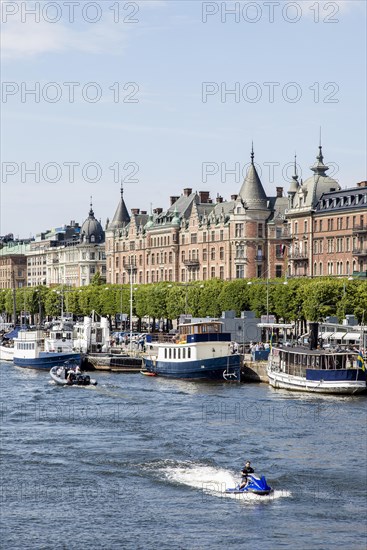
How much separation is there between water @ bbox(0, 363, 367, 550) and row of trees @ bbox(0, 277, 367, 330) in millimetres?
38596

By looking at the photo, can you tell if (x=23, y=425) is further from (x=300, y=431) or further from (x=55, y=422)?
(x=300, y=431)

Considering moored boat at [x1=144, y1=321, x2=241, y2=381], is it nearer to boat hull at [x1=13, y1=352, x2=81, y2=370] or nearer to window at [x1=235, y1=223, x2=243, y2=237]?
boat hull at [x1=13, y1=352, x2=81, y2=370]

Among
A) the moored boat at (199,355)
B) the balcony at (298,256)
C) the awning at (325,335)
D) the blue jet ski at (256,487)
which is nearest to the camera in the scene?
the blue jet ski at (256,487)

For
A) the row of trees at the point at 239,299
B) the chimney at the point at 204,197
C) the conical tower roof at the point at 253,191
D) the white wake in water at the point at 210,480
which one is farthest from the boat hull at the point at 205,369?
the chimney at the point at 204,197

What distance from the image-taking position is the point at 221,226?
571 ft

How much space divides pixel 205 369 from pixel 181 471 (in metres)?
41.4

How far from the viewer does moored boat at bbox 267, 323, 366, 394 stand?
8481 centimetres

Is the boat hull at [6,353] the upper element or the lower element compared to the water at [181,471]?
upper

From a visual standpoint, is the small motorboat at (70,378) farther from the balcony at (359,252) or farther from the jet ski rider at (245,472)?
the balcony at (359,252)

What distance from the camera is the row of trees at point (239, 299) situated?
12419cm

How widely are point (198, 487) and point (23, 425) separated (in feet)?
66.7

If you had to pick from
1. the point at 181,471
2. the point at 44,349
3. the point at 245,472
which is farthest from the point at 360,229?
the point at 245,472

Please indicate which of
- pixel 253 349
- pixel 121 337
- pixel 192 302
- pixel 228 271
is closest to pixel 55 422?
pixel 253 349

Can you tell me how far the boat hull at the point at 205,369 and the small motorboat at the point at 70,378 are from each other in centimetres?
740
